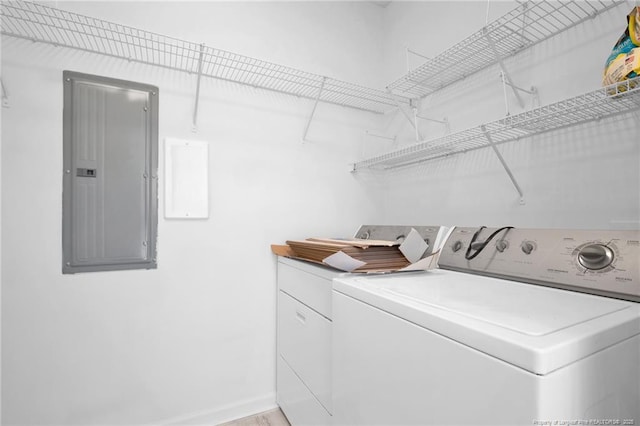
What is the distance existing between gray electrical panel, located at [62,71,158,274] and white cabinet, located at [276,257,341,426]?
700 millimetres

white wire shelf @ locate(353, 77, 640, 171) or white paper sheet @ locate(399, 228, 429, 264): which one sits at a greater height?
white wire shelf @ locate(353, 77, 640, 171)

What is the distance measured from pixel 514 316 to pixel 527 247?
520 mm

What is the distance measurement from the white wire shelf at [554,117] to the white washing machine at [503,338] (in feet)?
1.32

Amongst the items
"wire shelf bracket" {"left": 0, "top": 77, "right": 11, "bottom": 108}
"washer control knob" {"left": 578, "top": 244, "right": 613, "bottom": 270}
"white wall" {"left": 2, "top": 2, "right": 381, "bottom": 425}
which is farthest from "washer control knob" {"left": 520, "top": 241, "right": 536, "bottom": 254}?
"wire shelf bracket" {"left": 0, "top": 77, "right": 11, "bottom": 108}

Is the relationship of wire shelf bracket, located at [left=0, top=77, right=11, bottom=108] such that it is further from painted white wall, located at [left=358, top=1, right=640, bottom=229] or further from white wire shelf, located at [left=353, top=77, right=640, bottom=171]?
painted white wall, located at [left=358, top=1, right=640, bottom=229]

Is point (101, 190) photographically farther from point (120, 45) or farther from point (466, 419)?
point (466, 419)

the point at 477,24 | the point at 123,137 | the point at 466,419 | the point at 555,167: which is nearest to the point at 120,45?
the point at 123,137

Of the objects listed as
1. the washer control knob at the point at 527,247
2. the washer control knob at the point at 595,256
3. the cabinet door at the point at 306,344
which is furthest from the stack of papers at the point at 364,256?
the washer control knob at the point at 595,256

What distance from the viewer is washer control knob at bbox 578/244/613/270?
0.84m

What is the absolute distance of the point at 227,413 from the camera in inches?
63.4

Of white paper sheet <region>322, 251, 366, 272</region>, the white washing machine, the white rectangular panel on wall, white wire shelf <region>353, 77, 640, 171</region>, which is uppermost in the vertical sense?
white wire shelf <region>353, 77, 640, 171</region>

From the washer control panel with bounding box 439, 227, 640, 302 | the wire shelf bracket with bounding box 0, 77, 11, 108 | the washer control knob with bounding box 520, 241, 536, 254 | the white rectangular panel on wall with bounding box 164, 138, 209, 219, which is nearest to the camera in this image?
the washer control panel with bounding box 439, 227, 640, 302

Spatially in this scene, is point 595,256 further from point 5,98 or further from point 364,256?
point 5,98

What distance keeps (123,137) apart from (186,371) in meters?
1.21
